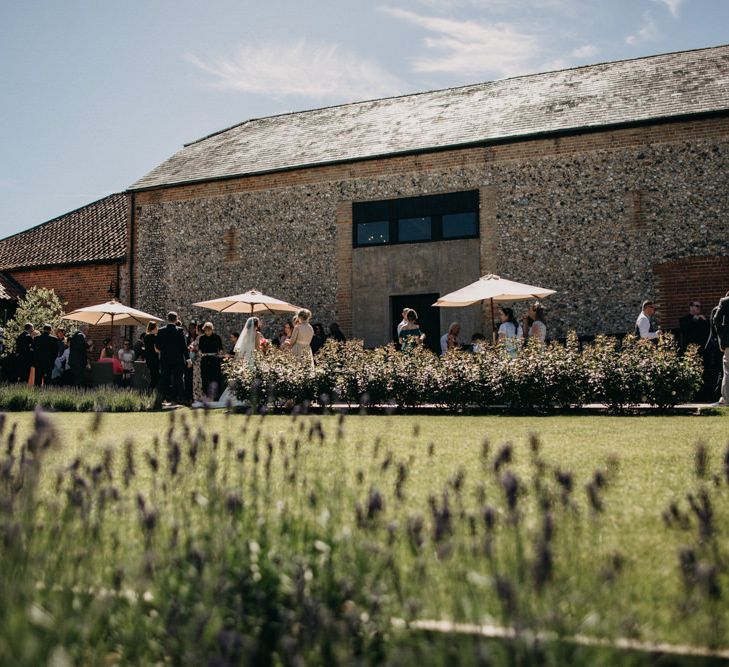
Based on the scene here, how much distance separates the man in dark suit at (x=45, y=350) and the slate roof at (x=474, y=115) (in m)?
8.67

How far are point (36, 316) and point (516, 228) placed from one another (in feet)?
50.9

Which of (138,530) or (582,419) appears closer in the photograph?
(138,530)

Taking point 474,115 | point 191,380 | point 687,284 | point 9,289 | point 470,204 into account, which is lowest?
point 191,380

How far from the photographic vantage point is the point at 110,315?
20.0 meters

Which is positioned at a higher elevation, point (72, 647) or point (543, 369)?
point (543, 369)

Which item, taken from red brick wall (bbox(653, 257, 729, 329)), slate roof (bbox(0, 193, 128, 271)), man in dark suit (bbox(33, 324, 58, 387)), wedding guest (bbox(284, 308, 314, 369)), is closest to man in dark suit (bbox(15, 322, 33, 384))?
man in dark suit (bbox(33, 324, 58, 387))

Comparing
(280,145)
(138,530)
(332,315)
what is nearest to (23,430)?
(138,530)

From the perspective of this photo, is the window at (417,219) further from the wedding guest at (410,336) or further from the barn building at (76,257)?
the barn building at (76,257)

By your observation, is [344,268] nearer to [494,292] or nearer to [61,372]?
[494,292]

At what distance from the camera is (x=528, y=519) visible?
3.89m

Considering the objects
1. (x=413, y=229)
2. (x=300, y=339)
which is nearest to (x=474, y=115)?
(x=413, y=229)

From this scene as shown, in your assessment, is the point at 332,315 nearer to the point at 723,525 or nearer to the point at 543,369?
the point at 543,369

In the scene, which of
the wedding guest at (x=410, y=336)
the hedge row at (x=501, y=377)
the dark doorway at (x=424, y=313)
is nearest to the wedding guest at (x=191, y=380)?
the hedge row at (x=501, y=377)

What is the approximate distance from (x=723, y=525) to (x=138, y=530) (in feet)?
9.88
